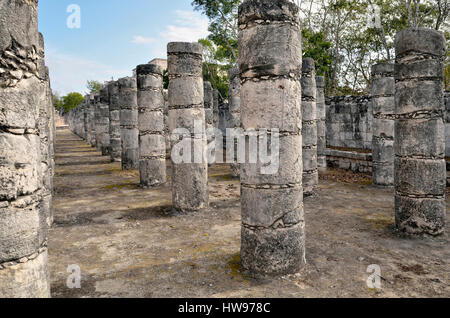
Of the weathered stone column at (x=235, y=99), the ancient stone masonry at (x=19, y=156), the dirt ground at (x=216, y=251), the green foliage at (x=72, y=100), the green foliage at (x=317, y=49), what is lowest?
the dirt ground at (x=216, y=251)

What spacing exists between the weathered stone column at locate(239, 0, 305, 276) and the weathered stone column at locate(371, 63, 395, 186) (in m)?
6.55

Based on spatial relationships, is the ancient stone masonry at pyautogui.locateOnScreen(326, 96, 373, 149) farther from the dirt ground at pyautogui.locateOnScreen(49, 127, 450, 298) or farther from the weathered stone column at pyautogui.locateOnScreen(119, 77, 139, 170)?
the weathered stone column at pyautogui.locateOnScreen(119, 77, 139, 170)

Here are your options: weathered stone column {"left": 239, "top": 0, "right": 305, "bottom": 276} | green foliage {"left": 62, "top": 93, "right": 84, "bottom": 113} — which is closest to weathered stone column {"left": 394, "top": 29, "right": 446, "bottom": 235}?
weathered stone column {"left": 239, "top": 0, "right": 305, "bottom": 276}

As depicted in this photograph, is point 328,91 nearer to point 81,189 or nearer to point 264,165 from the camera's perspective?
point 81,189

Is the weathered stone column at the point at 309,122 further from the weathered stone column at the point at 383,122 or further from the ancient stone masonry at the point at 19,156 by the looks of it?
the ancient stone masonry at the point at 19,156

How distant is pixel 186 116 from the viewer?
770 centimetres

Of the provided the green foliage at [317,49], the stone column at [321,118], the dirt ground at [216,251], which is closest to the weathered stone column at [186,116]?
the dirt ground at [216,251]

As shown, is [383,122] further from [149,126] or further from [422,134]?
[149,126]

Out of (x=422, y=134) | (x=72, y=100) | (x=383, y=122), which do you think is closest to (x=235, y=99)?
(x=383, y=122)

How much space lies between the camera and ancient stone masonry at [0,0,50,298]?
9.44 ft

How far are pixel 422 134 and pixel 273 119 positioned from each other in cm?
310

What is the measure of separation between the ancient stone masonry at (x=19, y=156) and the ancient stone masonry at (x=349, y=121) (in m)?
13.6

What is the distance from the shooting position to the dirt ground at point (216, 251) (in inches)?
166
